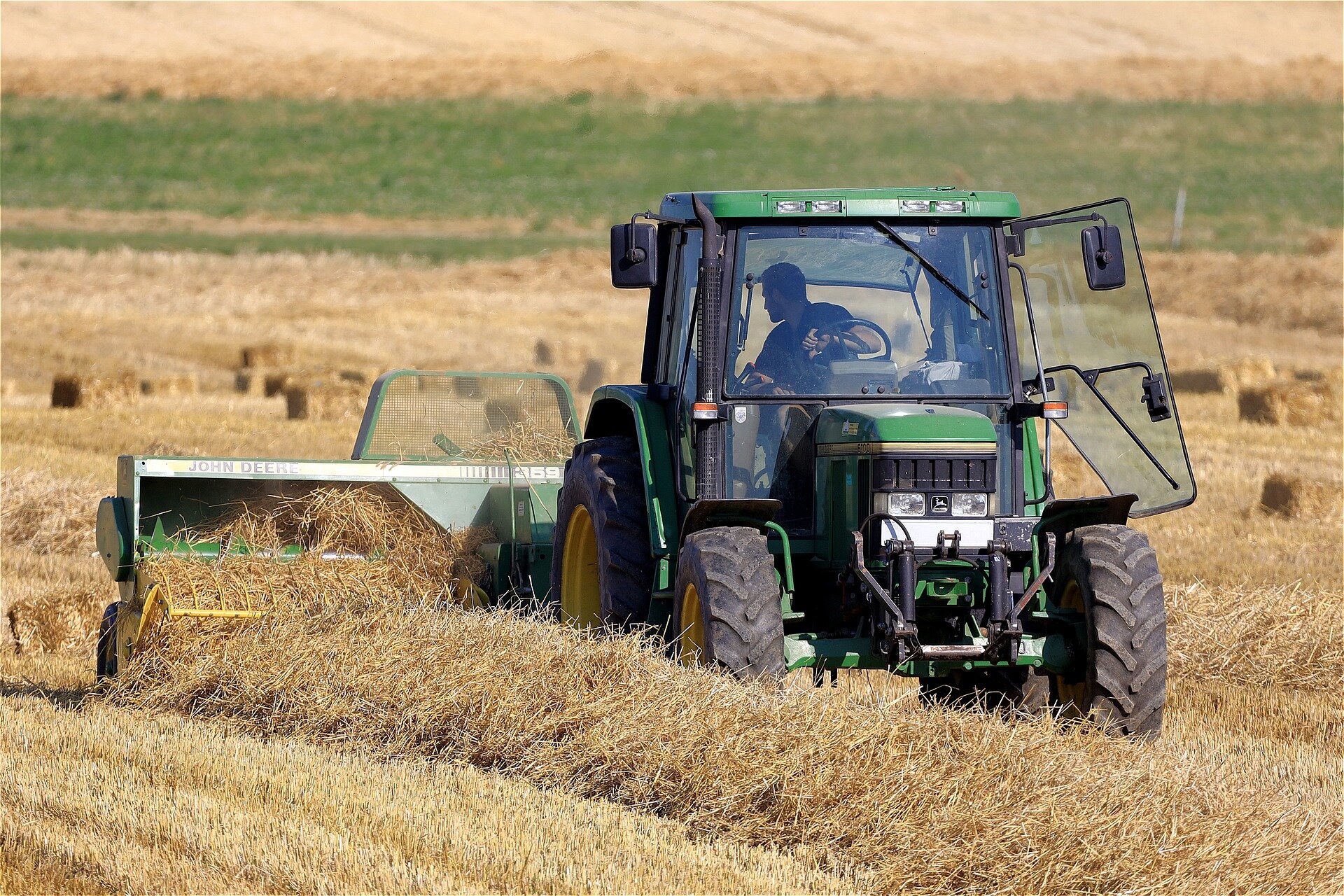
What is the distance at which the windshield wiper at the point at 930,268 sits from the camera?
6.67 meters

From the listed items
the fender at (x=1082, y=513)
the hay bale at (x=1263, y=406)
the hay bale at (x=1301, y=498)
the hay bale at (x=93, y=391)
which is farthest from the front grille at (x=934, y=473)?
the hay bale at (x=1263, y=406)

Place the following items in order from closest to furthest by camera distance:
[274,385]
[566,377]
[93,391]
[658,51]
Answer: [93,391] < [274,385] < [566,377] < [658,51]

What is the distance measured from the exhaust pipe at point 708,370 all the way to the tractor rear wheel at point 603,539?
1.82 ft

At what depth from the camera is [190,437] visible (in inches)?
610

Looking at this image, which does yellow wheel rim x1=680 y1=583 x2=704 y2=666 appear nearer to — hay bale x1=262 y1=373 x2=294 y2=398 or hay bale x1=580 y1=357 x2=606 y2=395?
hay bale x1=262 y1=373 x2=294 y2=398

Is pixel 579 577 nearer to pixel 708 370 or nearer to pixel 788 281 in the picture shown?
pixel 708 370

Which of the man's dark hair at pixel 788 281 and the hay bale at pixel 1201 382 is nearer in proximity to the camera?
the man's dark hair at pixel 788 281

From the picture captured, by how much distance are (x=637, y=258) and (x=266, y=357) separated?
16564mm

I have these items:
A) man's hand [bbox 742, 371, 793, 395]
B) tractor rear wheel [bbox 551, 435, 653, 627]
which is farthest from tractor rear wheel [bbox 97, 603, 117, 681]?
man's hand [bbox 742, 371, 793, 395]

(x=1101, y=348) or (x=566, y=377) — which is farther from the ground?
(x=1101, y=348)

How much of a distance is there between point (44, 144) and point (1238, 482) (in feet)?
134

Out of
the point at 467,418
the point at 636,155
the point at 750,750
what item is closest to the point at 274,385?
the point at 467,418

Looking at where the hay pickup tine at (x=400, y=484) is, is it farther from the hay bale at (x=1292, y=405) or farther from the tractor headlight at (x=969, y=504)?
the hay bale at (x=1292, y=405)

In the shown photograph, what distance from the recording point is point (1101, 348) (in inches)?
281
